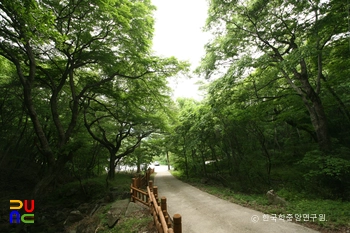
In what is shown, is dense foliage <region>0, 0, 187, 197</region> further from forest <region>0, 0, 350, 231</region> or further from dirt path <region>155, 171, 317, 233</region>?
dirt path <region>155, 171, 317, 233</region>

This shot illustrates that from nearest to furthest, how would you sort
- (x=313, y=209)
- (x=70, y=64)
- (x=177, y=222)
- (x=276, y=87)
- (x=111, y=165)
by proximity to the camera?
1. (x=177, y=222)
2. (x=313, y=209)
3. (x=70, y=64)
4. (x=276, y=87)
5. (x=111, y=165)

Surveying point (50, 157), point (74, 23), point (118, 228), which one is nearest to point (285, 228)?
point (118, 228)

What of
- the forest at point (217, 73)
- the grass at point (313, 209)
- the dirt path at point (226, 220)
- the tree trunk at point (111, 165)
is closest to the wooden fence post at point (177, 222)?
the dirt path at point (226, 220)

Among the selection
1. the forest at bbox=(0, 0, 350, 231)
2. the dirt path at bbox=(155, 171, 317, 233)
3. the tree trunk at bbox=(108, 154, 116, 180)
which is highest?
the forest at bbox=(0, 0, 350, 231)

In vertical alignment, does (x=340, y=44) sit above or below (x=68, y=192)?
above

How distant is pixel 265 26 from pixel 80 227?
11999mm

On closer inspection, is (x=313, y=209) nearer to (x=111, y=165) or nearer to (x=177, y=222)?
(x=177, y=222)

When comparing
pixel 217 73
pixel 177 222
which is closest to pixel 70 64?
pixel 217 73

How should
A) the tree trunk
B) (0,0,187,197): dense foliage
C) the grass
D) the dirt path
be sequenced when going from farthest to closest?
the tree trunk < (0,0,187,197): dense foliage < the dirt path < the grass

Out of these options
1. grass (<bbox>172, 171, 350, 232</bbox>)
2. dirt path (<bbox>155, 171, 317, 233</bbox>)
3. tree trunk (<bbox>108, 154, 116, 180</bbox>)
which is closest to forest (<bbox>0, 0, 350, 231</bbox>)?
grass (<bbox>172, 171, 350, 232</bbox>)

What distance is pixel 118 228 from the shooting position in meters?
5.30

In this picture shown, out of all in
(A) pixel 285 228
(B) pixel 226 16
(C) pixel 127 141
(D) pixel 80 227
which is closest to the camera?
(A) pixel 285 228

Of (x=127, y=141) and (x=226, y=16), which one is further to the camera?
(x=127, y=141)

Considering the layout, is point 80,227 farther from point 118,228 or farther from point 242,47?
point 242,47
